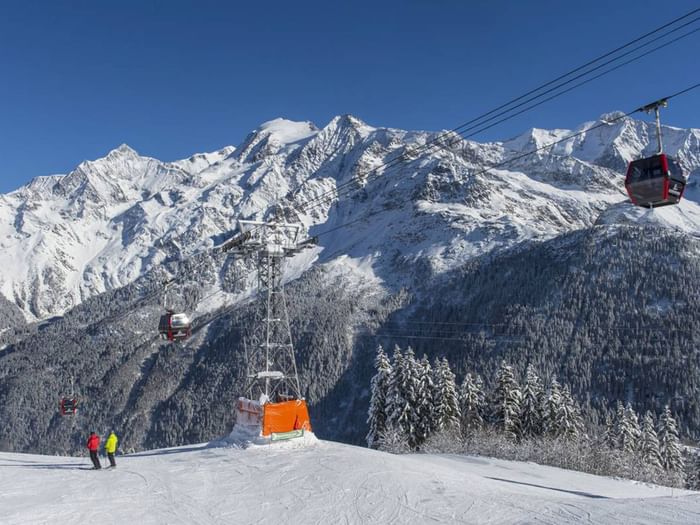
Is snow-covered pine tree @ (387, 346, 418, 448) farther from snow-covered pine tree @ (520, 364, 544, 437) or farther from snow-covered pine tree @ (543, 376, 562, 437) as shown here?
snow-covered pine tree @ (543, 376, 562, 437)

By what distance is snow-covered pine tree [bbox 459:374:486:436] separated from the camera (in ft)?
154

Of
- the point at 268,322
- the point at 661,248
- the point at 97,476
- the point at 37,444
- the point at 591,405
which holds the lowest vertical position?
the point at 37,444

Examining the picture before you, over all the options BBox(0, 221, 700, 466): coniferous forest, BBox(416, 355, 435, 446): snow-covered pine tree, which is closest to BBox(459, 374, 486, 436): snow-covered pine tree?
BBox(416, 355, 435, 446): snow-covered pine tree

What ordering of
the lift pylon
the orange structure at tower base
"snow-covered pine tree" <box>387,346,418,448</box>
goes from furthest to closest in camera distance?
"snow-covered pine tree" <box>387,346,418,448</box> < the lift pylon < the orange structure at tower base

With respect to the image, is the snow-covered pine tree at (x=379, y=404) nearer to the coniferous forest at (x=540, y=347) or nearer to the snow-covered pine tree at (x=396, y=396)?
the snow-covered pine tree at (x=396, y=396)

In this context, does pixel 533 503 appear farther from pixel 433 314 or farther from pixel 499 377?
pixel 433 314

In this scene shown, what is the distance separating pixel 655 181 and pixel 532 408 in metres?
31.2

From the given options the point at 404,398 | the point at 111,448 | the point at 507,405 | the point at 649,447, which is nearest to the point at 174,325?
the point at 111,448

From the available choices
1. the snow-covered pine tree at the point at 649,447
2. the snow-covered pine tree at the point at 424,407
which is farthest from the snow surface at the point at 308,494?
the snow-covered pine tree at the point at 649,447

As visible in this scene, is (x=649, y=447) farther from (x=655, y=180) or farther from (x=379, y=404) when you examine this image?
(x=655, y=180)

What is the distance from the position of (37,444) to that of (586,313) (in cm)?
16654

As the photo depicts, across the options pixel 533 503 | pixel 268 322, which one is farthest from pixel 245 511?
pixel 268 322

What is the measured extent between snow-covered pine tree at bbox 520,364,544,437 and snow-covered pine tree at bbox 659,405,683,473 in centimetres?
1294

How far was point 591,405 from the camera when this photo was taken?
5182 inches
